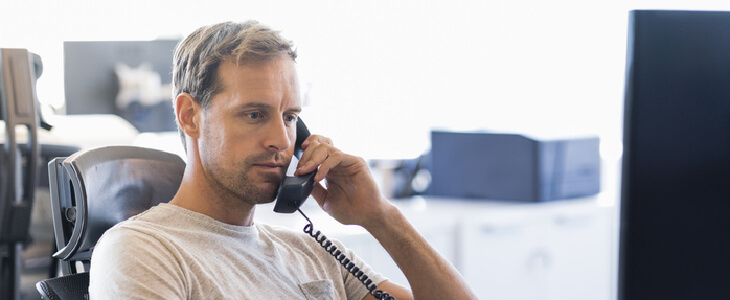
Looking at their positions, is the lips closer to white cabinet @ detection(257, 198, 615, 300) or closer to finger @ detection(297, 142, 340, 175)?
finger @ detection(297, 142, 340, 175)

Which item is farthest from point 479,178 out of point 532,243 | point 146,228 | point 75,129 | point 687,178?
point 687,178

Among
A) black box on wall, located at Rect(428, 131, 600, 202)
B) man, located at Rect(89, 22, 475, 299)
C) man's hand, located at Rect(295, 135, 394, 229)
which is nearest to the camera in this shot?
man, located at Rect(89, 22, 475, 299)

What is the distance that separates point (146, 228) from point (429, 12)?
2957 mm

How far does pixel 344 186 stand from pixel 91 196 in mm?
500

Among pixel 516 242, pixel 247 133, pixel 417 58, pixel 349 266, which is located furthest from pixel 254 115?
pixel 417 58

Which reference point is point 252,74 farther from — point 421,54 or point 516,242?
point 421,54

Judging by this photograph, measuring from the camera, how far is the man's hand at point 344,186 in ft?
4.69

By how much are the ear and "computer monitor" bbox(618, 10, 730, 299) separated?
0.80m

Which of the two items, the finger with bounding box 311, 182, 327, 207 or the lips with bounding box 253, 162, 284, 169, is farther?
the finger with bounding box 311, 182, 327, 207

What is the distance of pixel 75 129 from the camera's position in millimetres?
2943

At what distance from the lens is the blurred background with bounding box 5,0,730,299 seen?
3.49m

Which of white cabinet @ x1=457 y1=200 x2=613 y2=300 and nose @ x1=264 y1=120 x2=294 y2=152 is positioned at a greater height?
nose @ x1=264 y1=120 x2=294 y2=152

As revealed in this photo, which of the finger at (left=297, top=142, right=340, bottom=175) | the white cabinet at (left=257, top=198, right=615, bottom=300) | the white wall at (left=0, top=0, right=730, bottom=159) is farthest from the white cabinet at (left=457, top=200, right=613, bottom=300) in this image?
the finger at (left=297, top=142, right=340, bottom=175)

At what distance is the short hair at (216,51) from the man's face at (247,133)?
0.05ft
